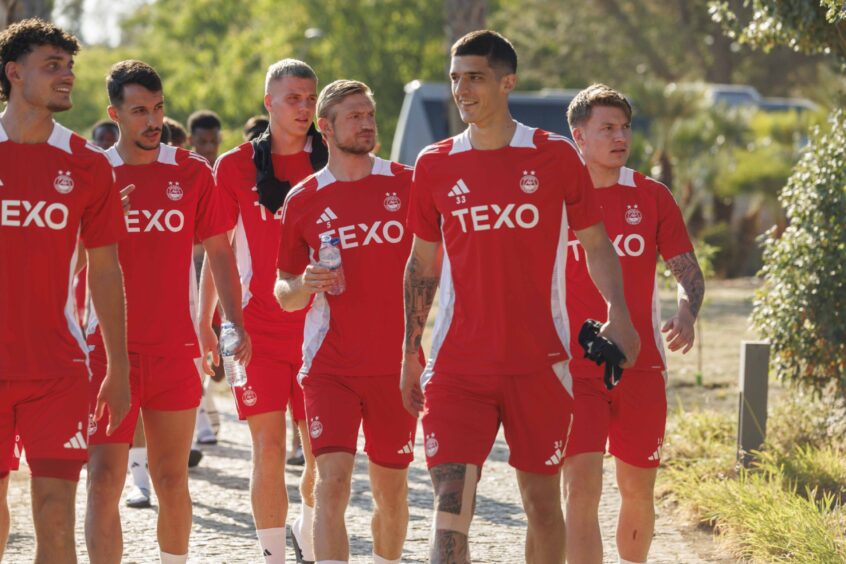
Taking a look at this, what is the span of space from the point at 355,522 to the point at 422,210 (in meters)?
3.49

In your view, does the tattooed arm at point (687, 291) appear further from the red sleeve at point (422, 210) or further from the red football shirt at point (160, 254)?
the red football shirt at point (160, 254)

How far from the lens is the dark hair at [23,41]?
5477 mm

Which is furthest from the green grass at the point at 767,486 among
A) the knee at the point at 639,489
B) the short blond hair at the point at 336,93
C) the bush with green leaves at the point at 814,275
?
the short blond hair at the point at 336,93

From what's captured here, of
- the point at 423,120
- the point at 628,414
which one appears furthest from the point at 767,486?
the point at 423,120

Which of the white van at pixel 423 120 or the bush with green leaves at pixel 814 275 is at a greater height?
the white van at pixel 423 120

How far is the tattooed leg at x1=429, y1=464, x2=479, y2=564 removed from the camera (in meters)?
5.55

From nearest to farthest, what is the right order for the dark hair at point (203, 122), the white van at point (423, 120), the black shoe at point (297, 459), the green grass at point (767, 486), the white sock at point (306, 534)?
the green grass at point (767, 486), the white sock at point (306, 534), the black shoe at point (297, 459), the dark hair at point (203, 122), the white van at point (423, 120)

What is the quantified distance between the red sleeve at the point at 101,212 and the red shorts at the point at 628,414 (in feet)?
7.29

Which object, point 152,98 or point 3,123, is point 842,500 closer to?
point 152,98

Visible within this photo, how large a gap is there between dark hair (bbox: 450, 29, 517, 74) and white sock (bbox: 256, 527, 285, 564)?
8.38ft

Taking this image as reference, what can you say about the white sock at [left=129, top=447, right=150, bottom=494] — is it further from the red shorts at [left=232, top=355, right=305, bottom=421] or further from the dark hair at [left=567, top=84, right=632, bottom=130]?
the dark hair at [left=567, top=84, right=632, bottom=130]

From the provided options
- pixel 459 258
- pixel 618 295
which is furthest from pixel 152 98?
pixel 618 295

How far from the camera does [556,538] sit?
577cm

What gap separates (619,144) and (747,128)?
23584 millimetres
